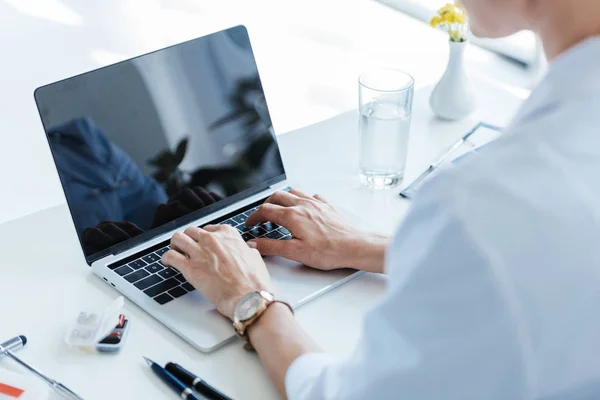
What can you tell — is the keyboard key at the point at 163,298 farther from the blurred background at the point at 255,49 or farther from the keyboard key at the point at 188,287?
the blurred background at the point at 255,49

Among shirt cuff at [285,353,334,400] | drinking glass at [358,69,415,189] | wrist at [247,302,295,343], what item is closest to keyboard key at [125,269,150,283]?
wrist at [247,302,295,343]

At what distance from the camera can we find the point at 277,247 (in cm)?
121

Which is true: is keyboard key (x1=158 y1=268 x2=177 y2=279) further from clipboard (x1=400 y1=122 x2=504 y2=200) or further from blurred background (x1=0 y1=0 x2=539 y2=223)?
blurred background (x1=0 y1=0 x2=539 y2=223)

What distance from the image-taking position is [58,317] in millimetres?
1115

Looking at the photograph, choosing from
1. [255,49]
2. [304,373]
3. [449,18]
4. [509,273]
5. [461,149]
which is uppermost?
[509,273]

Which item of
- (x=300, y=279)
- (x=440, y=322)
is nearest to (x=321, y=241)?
(x=300, y=279)

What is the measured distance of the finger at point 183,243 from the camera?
3.82 ft

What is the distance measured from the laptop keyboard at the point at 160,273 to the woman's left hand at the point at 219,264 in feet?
0.08

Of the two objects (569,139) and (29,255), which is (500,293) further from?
(29,255)

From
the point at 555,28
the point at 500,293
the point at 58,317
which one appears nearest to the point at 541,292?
the point at 500,293

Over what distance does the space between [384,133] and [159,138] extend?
422 mm

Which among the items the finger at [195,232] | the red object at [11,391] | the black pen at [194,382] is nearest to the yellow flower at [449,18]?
the finger at [195,232]

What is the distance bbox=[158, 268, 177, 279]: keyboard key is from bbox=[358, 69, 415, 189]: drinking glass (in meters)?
0.44

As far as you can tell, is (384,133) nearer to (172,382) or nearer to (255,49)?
(172,382)
